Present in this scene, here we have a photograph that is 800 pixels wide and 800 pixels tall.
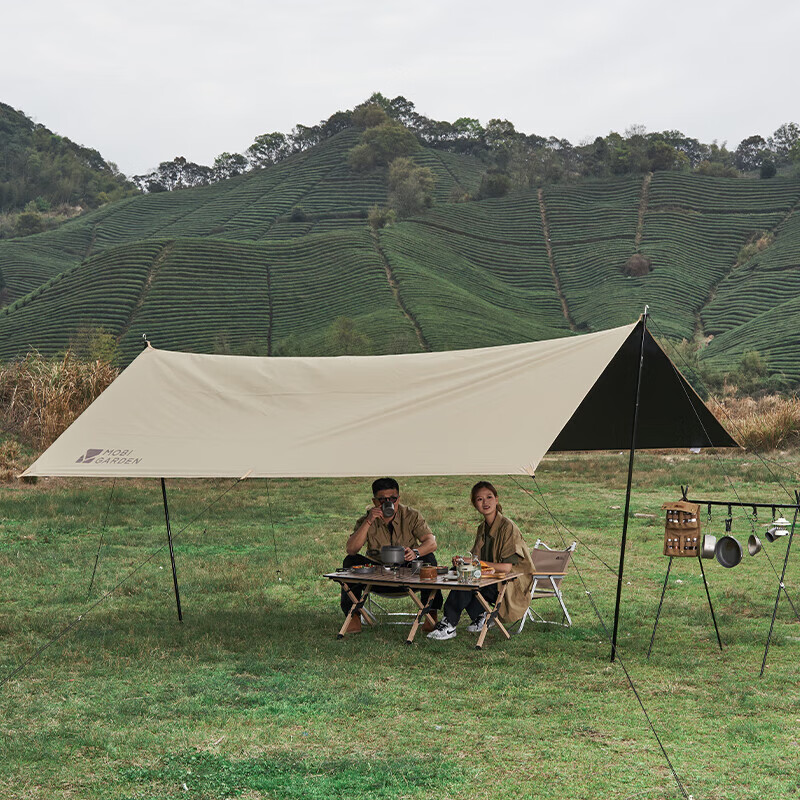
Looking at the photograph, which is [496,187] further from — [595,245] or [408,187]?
[595,245]

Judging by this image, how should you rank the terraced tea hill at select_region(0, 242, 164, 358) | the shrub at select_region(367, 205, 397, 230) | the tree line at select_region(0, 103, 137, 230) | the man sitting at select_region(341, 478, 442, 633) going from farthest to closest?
1. the tree line at select_region(0, 103, 137, 230)
2. the shrub at select_region(367, 205, 397, 230)
3. the terraced tea hill at select_region(0, 242, 164, 358)
4. the man sitting at select_region(341, 478, 442, 633)

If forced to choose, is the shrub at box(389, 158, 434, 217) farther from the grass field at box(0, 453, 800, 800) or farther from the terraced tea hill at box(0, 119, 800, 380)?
the grass field at box(0, 453, 800, 800)

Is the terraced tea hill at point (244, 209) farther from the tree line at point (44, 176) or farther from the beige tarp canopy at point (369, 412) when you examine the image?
the beige tarp canopy at point (369, 412)

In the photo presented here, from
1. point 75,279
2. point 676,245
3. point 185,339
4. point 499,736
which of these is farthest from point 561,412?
point 676,245

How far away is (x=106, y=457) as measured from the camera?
6148mm

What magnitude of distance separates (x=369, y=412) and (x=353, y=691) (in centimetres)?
186

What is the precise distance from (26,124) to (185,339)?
71147mm

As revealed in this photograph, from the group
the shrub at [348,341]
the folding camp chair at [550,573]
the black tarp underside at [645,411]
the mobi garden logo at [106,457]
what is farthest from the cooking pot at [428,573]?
the shrub at [348,341]

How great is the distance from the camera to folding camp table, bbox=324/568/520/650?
5.88 m

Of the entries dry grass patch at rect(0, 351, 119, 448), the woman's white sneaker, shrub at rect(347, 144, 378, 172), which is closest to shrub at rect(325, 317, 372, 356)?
dry grass patch at rect(0, 351, 119, 448)

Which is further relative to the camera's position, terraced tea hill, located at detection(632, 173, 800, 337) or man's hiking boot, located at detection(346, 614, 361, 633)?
terraced tea hill, located at detection(632, 173, 800, 337)

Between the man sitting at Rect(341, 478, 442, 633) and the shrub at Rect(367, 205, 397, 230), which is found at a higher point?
the shrub at Rect(367, 205, 397, 230)

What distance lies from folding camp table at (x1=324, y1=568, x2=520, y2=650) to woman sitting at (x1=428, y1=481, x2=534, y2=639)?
72 mm

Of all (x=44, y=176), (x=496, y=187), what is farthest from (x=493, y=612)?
(x=44, y=176)
